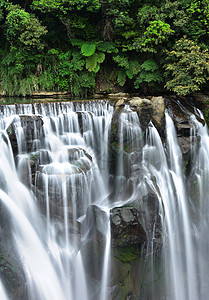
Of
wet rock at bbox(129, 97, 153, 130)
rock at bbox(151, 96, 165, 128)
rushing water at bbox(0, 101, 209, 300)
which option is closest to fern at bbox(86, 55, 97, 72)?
rushing water at bbox(0, 101, 209, 300)

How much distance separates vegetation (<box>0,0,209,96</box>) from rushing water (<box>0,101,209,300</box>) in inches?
124

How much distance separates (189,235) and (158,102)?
4588 millimetres

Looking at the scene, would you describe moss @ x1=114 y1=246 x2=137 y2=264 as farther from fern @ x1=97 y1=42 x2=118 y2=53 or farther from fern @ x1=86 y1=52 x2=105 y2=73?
fern @ x1=97 y1=42 x2=118 y2=53

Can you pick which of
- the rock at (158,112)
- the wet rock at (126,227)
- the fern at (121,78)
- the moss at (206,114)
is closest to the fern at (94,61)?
the fern at (121,78)

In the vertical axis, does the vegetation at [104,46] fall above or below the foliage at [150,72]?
above

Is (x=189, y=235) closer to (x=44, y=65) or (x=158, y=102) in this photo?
(x=158, y=102)

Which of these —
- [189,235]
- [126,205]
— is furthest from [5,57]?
[189,235]

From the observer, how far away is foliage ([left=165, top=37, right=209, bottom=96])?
895cm

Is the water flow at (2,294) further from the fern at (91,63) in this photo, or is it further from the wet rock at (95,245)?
the fern at (91,63)

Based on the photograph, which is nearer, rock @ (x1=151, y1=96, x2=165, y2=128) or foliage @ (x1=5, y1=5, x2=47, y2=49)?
rock @ (x1=151, y1=96, x2=165, y2=128)

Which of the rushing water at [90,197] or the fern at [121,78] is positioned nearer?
the rushing water at [90,197]

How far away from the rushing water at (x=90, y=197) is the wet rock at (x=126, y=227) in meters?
0.16

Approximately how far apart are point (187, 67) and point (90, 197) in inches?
256

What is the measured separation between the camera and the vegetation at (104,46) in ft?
31.4
